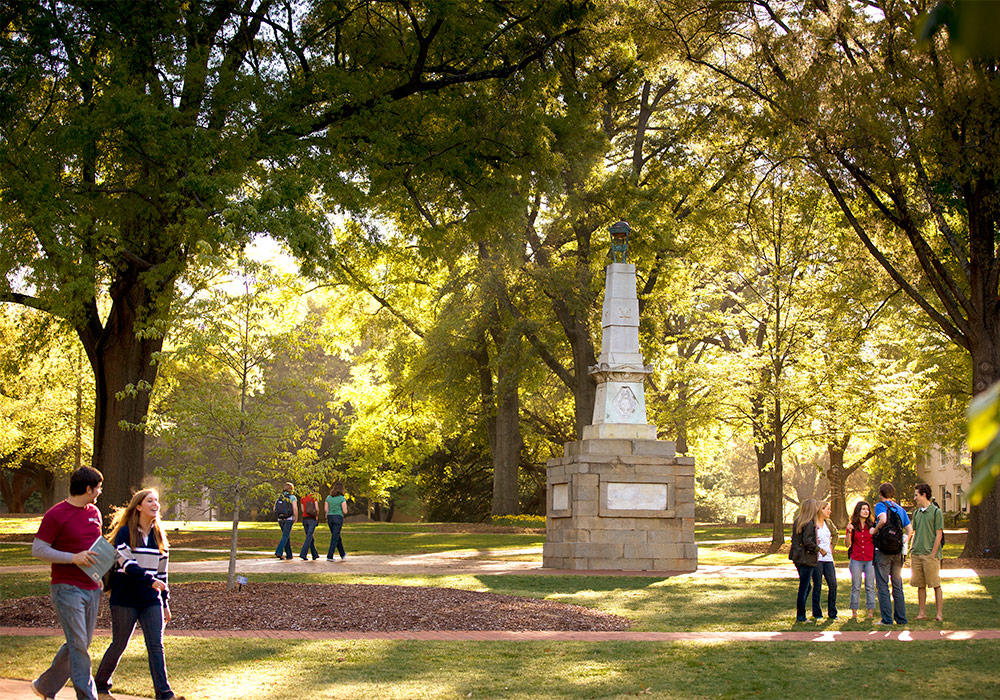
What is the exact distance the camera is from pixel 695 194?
97.0 ft

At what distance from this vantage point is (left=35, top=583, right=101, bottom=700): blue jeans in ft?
21.2

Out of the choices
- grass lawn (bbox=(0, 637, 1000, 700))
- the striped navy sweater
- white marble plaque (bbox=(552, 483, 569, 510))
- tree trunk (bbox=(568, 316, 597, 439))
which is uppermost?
tree trunk (bbox=(568, 316, 597, 439))

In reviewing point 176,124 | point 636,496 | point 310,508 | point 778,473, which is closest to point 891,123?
point 636,496

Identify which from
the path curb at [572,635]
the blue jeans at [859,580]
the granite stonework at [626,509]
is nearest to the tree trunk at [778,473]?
the granite stonework at [626,509]

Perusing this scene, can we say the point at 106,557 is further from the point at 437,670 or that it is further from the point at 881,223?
the point at 881,223

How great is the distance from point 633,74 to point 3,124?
1483 cm

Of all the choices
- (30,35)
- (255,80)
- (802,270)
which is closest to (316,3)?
(255,80)

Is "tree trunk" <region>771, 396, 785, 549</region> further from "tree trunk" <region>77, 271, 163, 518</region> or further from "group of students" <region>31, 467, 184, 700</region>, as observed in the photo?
"group of students" <region>31, 467, 184, 700</region>

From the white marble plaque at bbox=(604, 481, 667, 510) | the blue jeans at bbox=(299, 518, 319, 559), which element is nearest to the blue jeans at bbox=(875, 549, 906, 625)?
the white marble plaque at bbox=(604, 481, 667, 510)

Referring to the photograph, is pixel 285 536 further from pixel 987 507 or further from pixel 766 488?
pixel 766 488

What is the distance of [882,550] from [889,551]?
90mm

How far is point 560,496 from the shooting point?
20516 mm

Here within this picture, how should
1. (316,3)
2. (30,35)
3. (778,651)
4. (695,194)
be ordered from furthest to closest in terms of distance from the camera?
(695,194) → (316,3) → (30,35) → (778,651)

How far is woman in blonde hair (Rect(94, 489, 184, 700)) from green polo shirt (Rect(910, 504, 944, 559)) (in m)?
8.56
